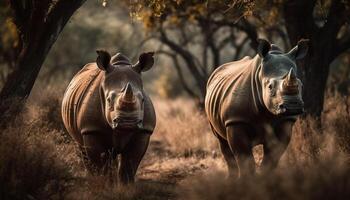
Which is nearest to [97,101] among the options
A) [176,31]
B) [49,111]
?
[49,111]

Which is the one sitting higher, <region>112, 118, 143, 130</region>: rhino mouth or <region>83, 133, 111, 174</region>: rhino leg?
<region>112, 118, 143, 130</region>: rhino mouth

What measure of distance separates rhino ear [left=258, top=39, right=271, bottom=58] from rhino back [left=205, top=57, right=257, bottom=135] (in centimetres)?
21

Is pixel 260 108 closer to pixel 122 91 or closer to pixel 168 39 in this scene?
pixel 122 91

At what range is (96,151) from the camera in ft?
23.9

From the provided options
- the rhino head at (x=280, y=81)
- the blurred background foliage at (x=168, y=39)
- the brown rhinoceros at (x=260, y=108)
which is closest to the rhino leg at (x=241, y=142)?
the brown rhinoceros at (x=260, y=108)

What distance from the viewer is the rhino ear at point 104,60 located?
729 cm

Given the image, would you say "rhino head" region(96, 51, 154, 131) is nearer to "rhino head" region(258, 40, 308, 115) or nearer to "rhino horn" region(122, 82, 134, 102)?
"rhino horn" region(122, 82, 134, 102)

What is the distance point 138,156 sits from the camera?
738 centimetres

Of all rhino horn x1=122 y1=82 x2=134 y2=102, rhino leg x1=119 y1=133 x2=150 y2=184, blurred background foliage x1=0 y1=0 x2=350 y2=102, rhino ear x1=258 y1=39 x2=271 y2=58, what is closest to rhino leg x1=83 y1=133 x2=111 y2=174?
rhino leg x1=119 y1=133 x2=150 y2=184

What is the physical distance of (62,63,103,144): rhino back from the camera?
7.46 meters

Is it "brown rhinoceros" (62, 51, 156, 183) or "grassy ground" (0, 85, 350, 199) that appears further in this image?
"brown rhinoceros" (62, 51, 156, 183)

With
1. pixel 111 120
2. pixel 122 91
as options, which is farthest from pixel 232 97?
pixel 111 120

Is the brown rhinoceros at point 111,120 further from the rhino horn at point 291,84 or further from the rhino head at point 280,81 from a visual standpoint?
the rhino horn at point 291,84

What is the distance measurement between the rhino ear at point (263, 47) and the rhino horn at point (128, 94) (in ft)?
4.58
